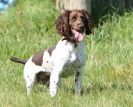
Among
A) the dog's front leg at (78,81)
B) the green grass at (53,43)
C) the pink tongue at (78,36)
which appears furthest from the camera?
the dog's front leg at (78,81)

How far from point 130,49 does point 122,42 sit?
63 cm

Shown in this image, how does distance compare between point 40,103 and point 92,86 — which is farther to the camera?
point 92,86

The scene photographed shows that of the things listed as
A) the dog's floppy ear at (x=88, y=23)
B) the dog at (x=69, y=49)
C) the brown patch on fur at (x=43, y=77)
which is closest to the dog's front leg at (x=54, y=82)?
the dog at (x=69, y=49)

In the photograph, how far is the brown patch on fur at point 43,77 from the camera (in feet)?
24.6

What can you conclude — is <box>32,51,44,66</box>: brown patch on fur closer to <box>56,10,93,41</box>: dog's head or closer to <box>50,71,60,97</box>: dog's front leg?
<box>50,71,60,97</box>: dog's front leg

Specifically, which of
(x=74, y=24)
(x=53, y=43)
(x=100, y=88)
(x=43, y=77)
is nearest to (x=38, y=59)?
(x=43, y=77)

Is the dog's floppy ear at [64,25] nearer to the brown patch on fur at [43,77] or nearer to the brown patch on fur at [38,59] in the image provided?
the brown patch on fur at [38,59]

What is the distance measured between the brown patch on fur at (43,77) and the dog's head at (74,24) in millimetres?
600

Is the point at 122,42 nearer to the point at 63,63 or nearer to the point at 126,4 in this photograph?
the point at 126,4

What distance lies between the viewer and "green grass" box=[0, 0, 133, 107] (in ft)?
22.1

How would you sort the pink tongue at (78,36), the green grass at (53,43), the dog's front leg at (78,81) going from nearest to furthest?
the green grass at (53,43) < the pink tongue at (78,36) < the dog's front leg at (78,81)

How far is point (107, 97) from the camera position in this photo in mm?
6953

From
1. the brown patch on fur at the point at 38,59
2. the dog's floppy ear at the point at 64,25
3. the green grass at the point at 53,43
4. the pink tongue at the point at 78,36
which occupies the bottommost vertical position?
the green grass at the point at 53,43

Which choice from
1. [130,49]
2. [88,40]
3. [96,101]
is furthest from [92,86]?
[88,40]
